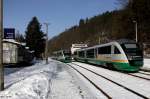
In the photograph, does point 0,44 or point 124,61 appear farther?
point 124,61

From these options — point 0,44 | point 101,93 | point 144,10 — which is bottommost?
→ point 101,93

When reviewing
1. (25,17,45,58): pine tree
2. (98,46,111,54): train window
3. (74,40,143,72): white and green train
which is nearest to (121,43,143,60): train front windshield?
(74,40,143,72): white and green train

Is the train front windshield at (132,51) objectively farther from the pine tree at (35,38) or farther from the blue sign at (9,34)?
the pine tree at (35,38)

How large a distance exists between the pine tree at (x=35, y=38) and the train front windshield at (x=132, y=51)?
6553 cm

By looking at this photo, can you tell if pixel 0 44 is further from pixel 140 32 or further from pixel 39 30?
pixel 39 30

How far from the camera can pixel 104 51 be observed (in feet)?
119

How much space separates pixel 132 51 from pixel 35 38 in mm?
66969

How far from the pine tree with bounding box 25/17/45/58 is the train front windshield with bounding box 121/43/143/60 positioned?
215 ft

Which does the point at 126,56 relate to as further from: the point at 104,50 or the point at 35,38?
the point at 35,38

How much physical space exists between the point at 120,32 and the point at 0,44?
7015 cm

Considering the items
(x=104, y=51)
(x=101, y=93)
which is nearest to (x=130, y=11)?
(x=104, y=51)

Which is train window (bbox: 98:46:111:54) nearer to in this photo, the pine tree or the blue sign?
the blue sign

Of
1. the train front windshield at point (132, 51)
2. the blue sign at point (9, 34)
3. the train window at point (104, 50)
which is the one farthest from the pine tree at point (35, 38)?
the blue sign at point (9, 34)

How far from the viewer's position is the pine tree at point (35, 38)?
308 ft
